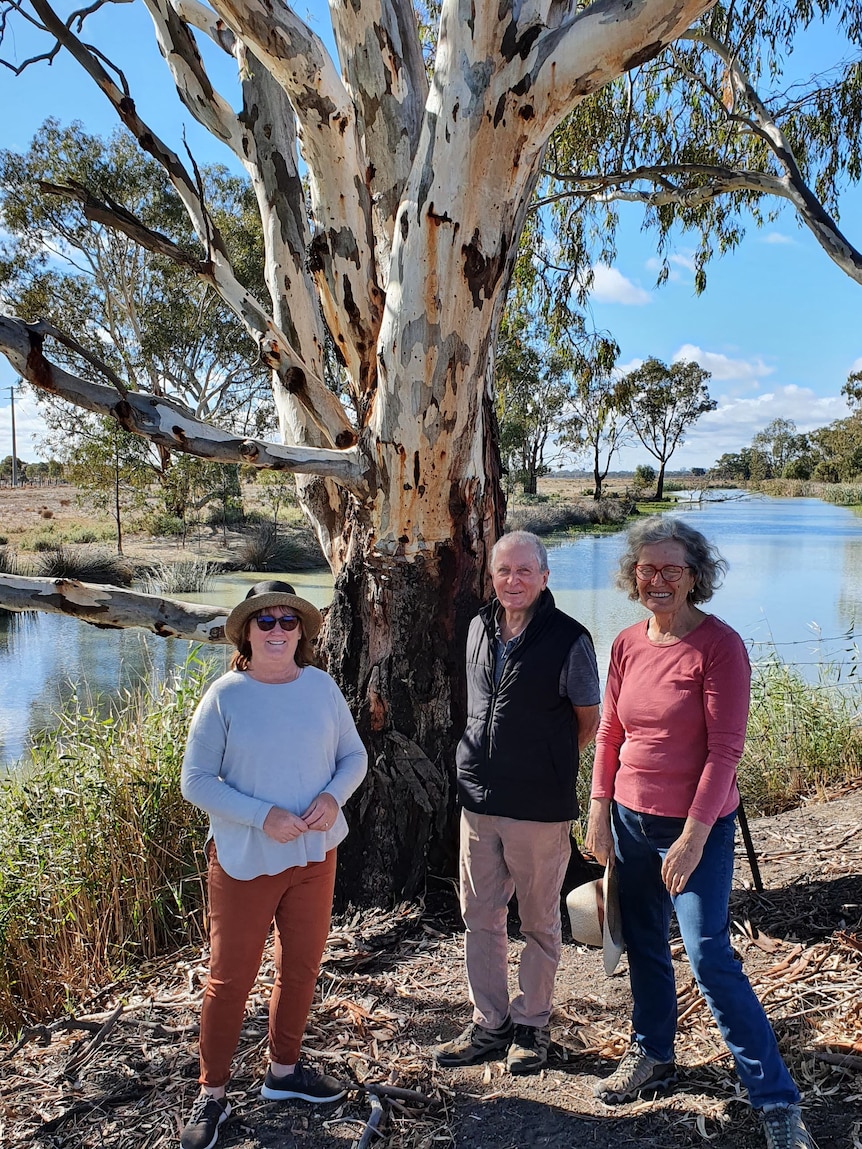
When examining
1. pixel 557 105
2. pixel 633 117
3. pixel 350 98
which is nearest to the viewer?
pixel 557 105

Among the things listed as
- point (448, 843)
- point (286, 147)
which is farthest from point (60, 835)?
point (286, 147)

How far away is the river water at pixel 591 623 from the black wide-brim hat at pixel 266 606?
11.2ft

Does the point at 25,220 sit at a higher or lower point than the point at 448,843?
higher

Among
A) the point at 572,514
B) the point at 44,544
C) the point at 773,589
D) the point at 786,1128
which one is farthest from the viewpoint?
the point at 572,514

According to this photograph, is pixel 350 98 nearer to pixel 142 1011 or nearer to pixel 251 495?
pixel 142 1011

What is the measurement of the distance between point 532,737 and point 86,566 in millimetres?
15420

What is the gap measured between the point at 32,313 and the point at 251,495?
1599cm

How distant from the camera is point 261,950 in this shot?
2.08 m

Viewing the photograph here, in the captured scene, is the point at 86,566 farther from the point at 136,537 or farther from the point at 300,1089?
the point at 300,1089

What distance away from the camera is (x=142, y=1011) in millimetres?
2609

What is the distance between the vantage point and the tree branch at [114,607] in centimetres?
306

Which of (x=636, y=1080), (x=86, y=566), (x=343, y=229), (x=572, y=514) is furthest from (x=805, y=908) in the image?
(x=572, y=514)

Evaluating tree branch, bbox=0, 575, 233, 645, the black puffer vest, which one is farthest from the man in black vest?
tree branch, bbox=0, 575, 233, 645

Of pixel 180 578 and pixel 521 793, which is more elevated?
pixel 521 793
